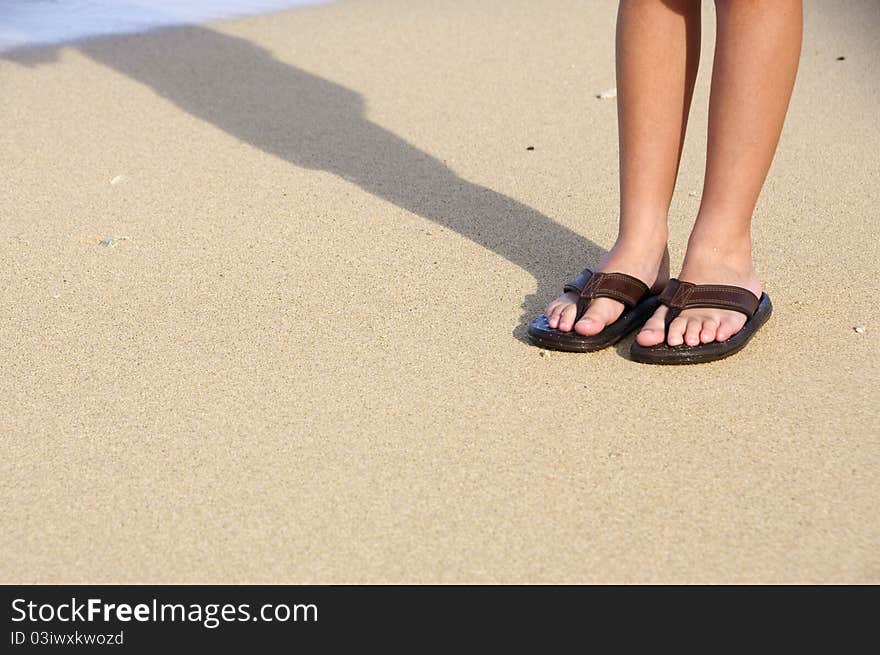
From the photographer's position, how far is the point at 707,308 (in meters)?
1.95

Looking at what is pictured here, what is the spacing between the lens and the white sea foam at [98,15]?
4.31 m

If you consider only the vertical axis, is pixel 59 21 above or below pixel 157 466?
above

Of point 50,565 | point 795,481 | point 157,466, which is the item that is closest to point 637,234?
point 795,481

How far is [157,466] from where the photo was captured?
1655 mm

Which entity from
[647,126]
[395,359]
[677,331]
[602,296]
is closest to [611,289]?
[602,296]

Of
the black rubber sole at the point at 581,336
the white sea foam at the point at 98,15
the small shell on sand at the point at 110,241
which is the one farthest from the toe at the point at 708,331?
the white sea foam at the point at 98,15

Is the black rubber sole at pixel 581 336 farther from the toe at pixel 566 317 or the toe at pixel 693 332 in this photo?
the toe at pixel 693 332

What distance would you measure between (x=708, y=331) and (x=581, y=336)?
A: 21 centimetres

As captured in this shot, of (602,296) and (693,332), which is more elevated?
(602,296)

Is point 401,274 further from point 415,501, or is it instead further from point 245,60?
point 245,60

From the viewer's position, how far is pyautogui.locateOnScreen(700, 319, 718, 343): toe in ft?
6.24

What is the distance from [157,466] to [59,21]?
336 cm

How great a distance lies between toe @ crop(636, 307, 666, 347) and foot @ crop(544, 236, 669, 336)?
2.5 inches

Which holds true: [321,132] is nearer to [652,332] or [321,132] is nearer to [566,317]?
[566,317]
